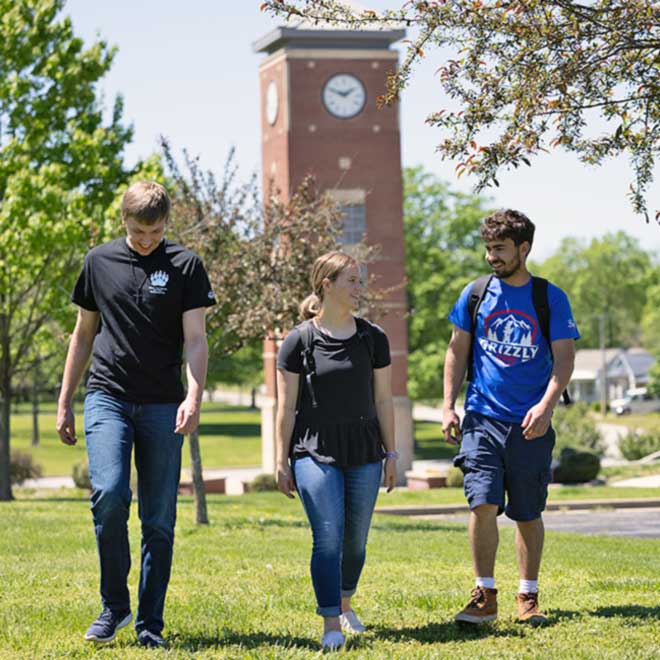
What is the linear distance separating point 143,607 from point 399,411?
44.5 meters

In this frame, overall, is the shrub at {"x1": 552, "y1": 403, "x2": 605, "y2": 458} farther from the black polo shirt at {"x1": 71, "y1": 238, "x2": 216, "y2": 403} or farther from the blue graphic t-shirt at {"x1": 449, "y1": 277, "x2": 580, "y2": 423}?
the black polo shirt at {"x1": 71, "y1": 238, "x2": 216, "y2": 403}

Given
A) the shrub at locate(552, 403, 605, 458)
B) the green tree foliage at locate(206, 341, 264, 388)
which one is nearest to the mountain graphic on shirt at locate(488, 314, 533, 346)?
the shrub at locate(552, 403, 605, 458)

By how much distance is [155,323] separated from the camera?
6.22m

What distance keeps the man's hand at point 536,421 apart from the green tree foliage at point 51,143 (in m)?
17.7

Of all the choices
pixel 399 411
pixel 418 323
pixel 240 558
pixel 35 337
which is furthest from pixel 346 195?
pixel 240 558

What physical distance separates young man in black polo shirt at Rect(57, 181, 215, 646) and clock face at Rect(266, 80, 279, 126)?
44161 millimetres

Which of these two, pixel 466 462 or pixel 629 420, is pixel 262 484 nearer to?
pixel 466 462

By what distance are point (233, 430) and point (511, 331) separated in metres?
74.1

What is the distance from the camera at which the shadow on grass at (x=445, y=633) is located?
257 inches

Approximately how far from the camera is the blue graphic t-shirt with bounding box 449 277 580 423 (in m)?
6.86

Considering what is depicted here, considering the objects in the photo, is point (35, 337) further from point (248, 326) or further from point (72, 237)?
point (248, 326)

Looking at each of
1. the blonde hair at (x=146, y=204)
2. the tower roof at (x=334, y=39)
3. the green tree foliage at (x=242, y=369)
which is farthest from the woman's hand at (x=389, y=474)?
the green tree foliage at (x=242, y=369)

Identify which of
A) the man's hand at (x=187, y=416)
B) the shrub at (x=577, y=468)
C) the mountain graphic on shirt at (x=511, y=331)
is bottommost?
the shrub at (x=577, y=468)

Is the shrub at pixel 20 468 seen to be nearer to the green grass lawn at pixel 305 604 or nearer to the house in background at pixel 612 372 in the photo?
the green grass lawn at pixel 305 604
